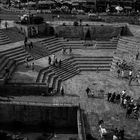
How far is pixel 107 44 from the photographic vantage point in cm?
3712

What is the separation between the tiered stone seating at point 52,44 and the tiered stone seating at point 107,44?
484 centimetres

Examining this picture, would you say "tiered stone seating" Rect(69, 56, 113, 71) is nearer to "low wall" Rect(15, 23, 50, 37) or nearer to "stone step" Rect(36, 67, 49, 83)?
"stone step" Rect(36, 67, 49, 83)

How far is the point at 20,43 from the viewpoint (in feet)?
107

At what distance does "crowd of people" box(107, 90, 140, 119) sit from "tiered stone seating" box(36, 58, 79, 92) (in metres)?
4.92

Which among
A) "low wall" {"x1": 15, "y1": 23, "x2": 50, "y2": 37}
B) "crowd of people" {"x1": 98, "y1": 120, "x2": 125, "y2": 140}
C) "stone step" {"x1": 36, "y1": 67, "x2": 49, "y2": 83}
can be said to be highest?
"low wall" {"x1": 15, "y1": 23, "x2": 50, "y2": 37}

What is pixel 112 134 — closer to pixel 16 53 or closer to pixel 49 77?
pixel 49 77

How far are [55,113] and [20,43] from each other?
1433 centimetres

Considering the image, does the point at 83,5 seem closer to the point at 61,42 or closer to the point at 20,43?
the point at 61,42

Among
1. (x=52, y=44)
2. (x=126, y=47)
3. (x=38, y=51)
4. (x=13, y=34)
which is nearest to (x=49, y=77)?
(x=38, y=51)

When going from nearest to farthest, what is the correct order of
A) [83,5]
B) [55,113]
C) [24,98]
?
[55,113]
[24,98]
[83,5]

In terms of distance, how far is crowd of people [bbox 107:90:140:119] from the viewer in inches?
819

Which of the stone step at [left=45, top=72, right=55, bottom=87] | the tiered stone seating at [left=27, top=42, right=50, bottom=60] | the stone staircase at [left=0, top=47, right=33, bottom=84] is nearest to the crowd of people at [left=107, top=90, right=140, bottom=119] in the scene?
the stone step at [left=45, top=72, right=55, bottom=87]

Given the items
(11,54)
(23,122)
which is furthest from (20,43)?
(23,122)

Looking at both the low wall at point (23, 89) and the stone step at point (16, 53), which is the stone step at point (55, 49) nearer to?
the stone step at point (16, 53)
